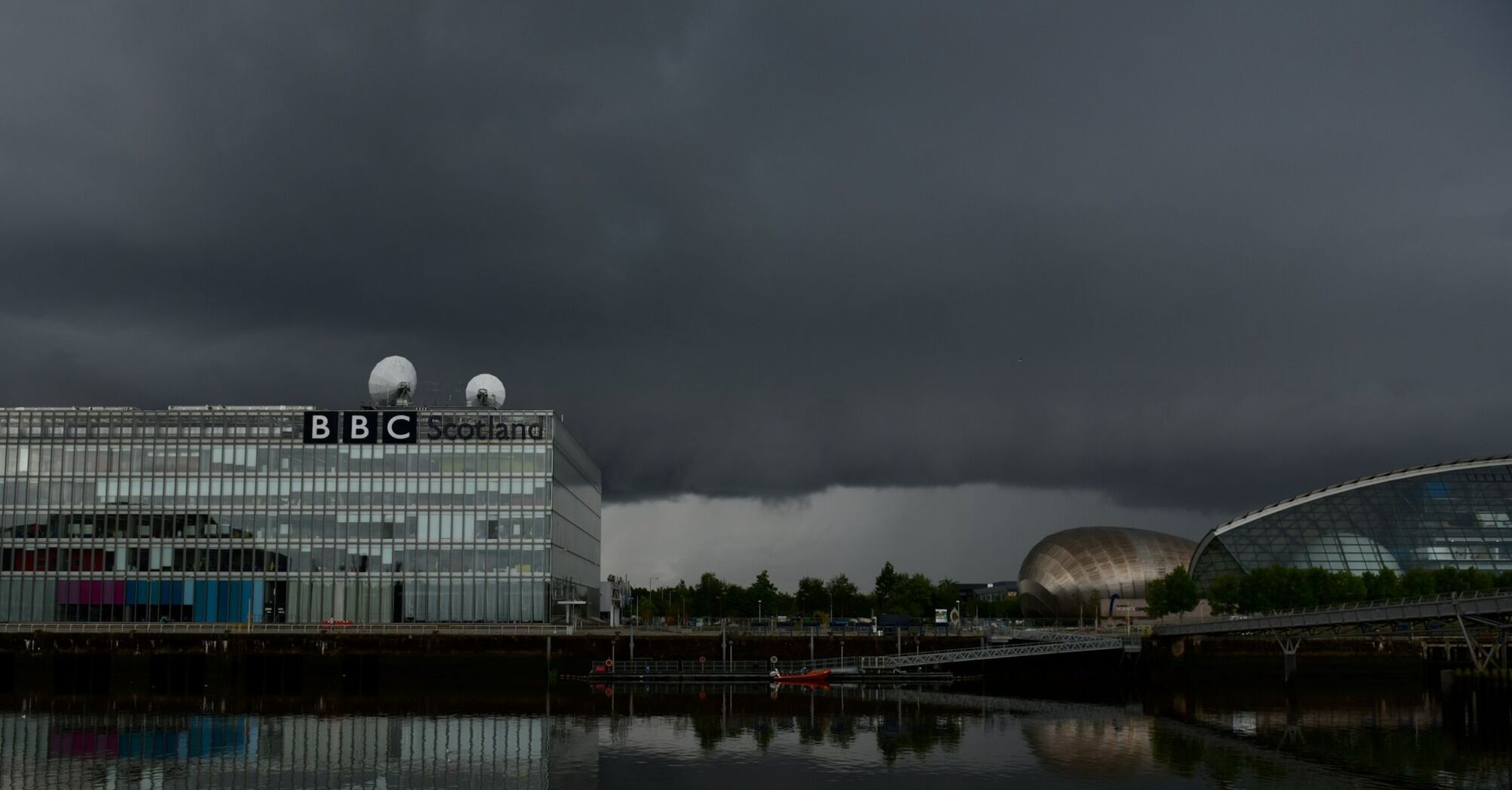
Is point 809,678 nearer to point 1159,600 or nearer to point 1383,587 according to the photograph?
point 1159,600

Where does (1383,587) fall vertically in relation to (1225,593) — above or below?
above

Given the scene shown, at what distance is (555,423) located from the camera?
14325 cm

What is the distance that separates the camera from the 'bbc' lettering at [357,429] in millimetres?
141625

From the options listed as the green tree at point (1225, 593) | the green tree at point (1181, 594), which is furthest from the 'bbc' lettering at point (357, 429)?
the green tree at point (1225, 593)

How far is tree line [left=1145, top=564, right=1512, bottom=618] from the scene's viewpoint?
143250 millimetres

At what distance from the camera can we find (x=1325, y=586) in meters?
146

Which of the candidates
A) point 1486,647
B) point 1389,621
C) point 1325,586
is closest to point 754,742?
point 1389,621

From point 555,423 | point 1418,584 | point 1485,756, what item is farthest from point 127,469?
point 1418,584

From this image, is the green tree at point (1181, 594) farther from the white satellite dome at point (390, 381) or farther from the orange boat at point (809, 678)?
the white satellite dome at point (390, 381)

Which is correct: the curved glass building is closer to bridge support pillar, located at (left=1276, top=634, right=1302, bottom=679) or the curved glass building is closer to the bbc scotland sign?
bridge support pillar, located at (left=1276, top=634, right=1302, bottom=679)

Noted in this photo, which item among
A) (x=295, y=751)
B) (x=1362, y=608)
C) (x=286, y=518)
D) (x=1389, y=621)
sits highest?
(x=286, y=518)

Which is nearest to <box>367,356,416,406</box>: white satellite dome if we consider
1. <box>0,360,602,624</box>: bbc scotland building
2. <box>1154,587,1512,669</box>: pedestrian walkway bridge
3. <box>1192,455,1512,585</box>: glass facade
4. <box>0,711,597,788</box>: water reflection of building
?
<box>0,360,602,624</box>: bbc scotland building

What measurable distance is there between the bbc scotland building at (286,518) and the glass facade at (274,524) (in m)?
0.16

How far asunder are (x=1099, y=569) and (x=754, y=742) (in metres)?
131
